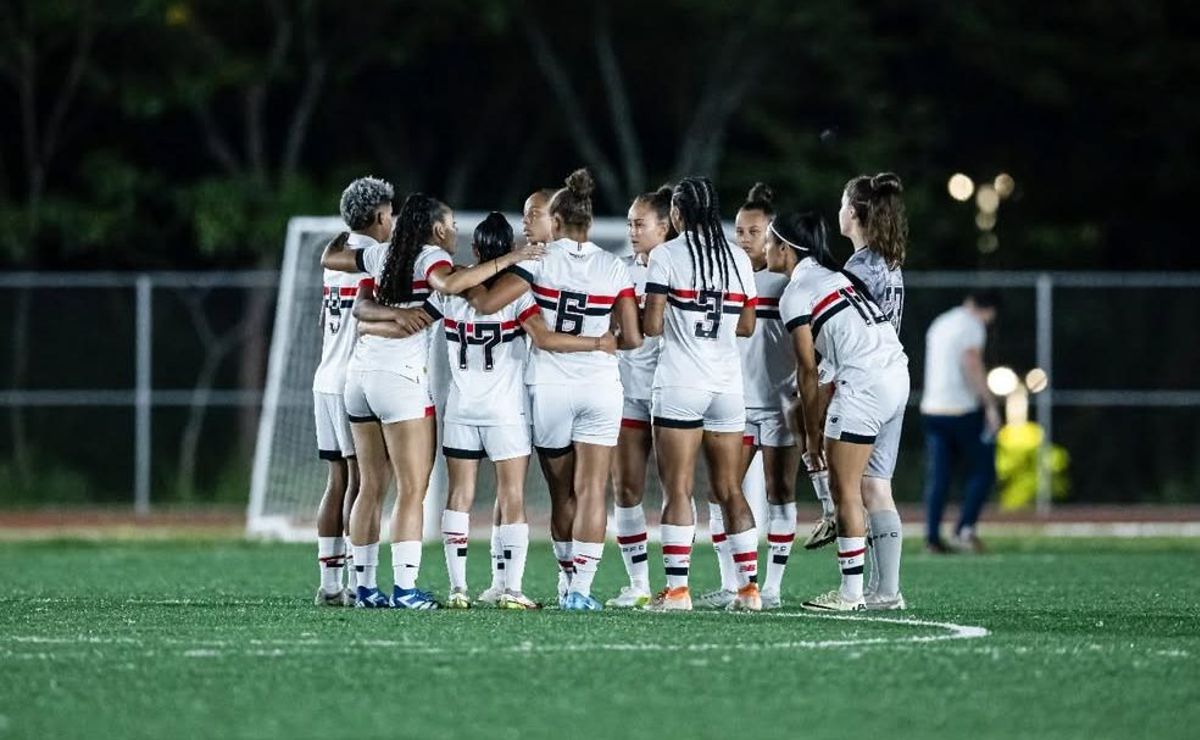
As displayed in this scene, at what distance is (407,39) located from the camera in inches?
1158

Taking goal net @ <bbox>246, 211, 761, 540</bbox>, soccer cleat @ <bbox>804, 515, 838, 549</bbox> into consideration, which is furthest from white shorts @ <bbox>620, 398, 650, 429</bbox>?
goal net @ <bbox>246, 211, 761, 540</bbox>

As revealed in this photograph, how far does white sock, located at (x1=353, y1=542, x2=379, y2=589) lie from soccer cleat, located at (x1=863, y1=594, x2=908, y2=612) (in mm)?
2420

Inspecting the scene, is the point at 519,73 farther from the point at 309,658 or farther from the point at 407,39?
the point at 309,658

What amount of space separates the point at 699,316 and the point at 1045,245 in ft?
61.9

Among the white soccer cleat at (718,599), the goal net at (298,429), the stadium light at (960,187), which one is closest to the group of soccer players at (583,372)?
the white soccer cleat at (718,599)

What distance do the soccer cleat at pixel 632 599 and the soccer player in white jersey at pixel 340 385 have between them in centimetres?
132

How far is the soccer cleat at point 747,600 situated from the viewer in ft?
37.3

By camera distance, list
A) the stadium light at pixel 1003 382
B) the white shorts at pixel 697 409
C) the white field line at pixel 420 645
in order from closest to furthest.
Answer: the white field line at pixel 420 645 → the white shorts at pixel 697 409 → the stadium light at pixel 1003 382

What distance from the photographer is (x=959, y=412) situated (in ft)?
56.7

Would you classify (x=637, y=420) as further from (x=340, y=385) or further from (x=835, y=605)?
(x=340, y=385)

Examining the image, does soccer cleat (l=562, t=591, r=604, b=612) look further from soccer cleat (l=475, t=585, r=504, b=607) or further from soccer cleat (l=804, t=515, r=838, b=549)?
soccer cleat (l=804, t=515, r=838, b=549)

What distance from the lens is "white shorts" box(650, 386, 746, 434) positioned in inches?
438

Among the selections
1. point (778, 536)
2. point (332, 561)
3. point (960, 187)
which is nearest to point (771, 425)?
point (778, 536)

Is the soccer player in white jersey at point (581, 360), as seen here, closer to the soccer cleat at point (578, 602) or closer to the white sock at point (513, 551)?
the soccer cleat at point (578, 602)
